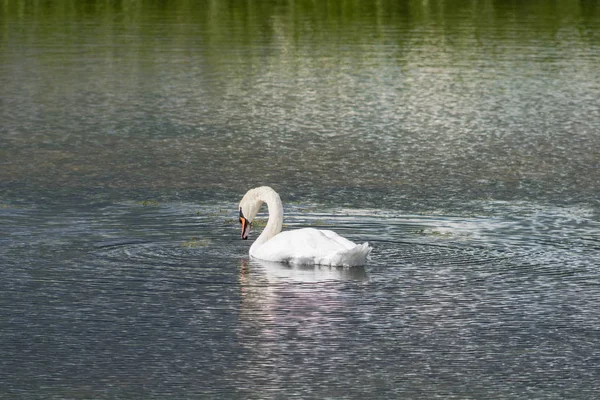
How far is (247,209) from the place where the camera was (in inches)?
529

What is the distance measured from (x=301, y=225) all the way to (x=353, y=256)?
90.6 inches

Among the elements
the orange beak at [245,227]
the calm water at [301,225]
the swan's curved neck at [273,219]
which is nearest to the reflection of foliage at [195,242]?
the calm water at [301,225]

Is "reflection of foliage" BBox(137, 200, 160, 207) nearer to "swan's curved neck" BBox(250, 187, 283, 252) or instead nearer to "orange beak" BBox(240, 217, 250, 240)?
"orange beak" BBox(240, 217, 250, 240)

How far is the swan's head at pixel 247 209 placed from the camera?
13383mm

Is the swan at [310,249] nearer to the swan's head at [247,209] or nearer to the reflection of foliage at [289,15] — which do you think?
the swan's head at [247,209]

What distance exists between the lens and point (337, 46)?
38.1 m

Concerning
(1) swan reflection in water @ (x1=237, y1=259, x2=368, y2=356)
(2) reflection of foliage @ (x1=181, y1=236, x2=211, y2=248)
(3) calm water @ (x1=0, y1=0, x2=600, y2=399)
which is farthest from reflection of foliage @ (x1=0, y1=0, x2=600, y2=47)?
(1) swan reflection in water @ (x1=237, y1=259, x2=368, y2=356)

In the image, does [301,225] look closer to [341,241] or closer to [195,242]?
[195,242]

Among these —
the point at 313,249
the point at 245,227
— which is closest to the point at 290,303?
the point at 313,249

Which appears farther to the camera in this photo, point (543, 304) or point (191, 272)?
point (191, 272)

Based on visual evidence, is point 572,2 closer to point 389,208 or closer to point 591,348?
point 389,208

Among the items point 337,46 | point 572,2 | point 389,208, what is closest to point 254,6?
point 572,2

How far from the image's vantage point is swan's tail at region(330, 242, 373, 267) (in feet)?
39.4

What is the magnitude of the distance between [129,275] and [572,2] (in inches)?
1997
